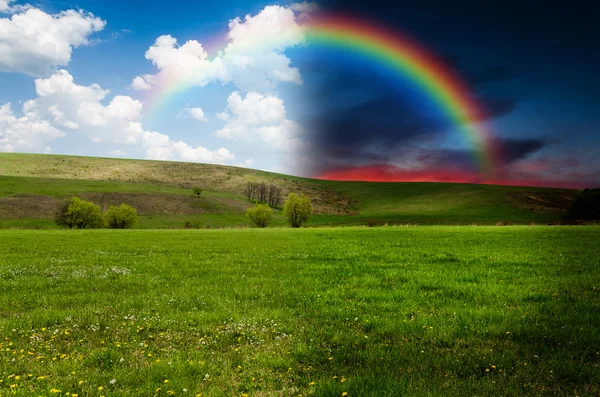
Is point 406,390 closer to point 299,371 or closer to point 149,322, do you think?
point 299,371

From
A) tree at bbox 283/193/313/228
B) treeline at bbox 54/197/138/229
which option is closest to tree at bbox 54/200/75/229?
treeline at bbox 54/197/138/229

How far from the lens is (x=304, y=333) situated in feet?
30.7

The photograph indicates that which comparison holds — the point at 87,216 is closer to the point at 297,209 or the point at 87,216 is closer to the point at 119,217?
the point at 119,217

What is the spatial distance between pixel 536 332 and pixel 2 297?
16.1 m

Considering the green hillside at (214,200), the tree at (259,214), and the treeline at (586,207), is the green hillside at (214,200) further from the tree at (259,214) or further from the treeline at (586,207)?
the tree at (259,214)

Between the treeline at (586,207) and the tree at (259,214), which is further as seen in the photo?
the treeline at (586,207)

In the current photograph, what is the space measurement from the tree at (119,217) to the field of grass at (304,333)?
262 ft

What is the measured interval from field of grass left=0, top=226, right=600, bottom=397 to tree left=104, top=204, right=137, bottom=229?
262ft

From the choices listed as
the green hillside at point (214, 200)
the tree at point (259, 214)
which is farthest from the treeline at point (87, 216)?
the tree at point (259, 214)

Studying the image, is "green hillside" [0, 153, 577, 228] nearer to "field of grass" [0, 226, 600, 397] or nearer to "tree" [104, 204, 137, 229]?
"tree" [104, 204, 137, 229]

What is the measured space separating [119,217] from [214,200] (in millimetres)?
57513

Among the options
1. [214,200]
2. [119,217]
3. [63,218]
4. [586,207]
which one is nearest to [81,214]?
[63,218]

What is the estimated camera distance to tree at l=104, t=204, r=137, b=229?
90.9 m

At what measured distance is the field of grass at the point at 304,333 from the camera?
672 cm
